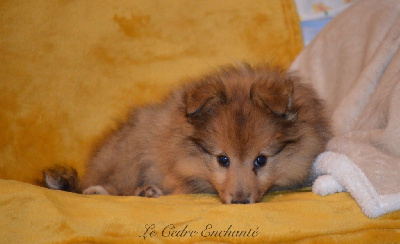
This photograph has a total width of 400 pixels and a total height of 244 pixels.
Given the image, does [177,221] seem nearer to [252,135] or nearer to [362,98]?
[252,135]

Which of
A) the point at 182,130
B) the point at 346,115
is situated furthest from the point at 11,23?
the point at 346,115

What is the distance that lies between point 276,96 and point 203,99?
0.44 m

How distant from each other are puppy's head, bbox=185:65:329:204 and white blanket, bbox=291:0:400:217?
18 centimetres

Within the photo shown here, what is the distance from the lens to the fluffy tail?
10.1 ft

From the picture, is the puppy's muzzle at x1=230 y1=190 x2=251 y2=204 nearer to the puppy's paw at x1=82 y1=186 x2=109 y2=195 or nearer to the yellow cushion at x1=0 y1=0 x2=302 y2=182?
the puppy's paw at x1=82 y1=186 x2=109 y2=195

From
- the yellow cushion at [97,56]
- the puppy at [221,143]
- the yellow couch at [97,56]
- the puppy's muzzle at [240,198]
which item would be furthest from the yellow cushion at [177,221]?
the yellow cushion at [97,56]

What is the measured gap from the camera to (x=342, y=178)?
2.28 metres

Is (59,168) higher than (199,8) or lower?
lower

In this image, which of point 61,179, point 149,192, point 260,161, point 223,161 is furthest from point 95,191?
point 260,161

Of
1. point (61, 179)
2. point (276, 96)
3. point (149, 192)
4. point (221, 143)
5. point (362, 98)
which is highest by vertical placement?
point (276, 96)

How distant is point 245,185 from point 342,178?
589mm

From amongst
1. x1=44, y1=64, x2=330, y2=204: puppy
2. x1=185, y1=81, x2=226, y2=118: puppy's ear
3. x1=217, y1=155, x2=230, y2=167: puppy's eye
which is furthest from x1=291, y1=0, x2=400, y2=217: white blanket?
x1=185, y1=81, x2=226, y2=118: puppy's ear

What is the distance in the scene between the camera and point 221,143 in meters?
2.66

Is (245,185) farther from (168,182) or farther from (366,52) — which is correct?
(366,52)
